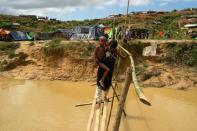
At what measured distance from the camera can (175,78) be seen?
15.5 m

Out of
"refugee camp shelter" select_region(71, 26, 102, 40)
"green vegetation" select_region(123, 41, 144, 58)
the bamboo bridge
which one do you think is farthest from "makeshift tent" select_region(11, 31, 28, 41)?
the bamboo bridge

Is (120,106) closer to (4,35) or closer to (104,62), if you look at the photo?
(104,62)

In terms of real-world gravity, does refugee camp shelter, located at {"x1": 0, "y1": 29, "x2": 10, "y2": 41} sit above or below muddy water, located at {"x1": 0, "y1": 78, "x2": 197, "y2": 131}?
above

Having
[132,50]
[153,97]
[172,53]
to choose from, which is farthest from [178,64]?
[153,97]

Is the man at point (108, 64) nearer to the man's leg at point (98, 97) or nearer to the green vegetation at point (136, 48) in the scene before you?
the man's leg at point (98, 97)

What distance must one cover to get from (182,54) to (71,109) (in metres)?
7.03

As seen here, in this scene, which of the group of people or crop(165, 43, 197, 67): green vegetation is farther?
crop(165, 43, 197, 67): green vegetation

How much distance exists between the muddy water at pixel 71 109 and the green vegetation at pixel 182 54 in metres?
2.15

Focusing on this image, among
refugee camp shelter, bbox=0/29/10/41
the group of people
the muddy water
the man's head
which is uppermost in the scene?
the man's head

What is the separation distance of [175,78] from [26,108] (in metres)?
6.54

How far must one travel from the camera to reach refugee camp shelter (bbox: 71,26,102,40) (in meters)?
24.2

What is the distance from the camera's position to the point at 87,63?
1731cm

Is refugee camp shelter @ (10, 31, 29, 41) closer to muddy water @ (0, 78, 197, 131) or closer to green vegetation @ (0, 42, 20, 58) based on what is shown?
green vegetation @ (0, 42, 20, 58)

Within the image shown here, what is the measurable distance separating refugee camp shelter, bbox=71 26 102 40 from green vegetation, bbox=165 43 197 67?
755 centimetres
